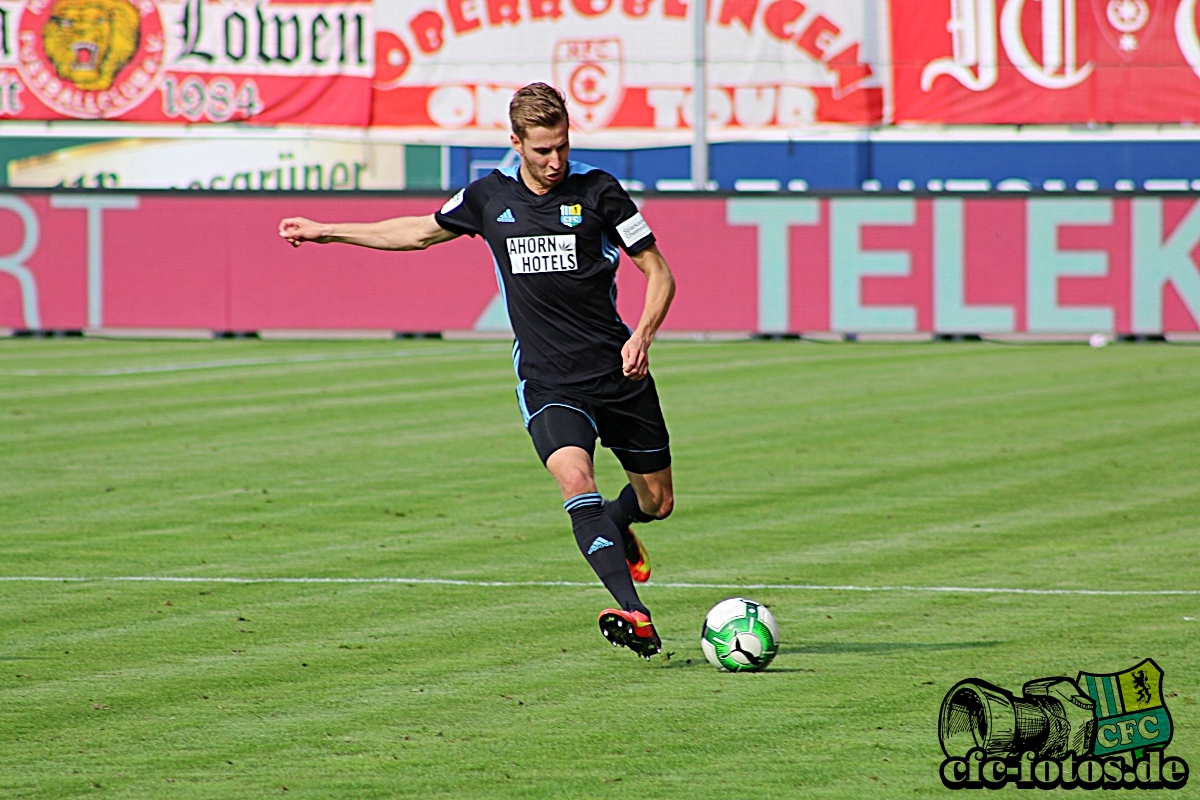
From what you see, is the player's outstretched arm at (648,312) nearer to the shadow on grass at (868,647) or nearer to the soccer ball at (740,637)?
the soccer ball at (740,637)

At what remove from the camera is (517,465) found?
48.5ft

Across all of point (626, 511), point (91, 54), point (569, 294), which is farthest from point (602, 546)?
point (91, 54)

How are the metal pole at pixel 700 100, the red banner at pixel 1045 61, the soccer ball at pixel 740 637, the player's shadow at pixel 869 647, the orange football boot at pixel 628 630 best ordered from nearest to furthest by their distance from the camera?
the orange football boot at pixel 628 630
the soccer ball at pixel 740 637
the player's shadow at pixel 869 647
the metal pole at pixel 700 100
the red banner at pixel 1045 61

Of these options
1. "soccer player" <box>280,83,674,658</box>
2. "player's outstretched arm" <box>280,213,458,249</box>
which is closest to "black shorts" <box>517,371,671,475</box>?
"soccer player" <box>280,83,674,658</box>

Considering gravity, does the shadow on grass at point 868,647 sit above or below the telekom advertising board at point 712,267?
below

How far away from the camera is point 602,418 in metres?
8.34

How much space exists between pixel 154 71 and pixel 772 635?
87.0ft

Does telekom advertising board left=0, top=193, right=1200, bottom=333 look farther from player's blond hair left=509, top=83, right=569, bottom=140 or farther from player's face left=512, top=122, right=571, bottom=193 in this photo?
player's blond hair left=509, top=83, right=569, bottom=140

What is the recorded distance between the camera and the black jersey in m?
8.16

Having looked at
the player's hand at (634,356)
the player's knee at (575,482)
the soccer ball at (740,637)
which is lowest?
the soccer ball at (740,637)

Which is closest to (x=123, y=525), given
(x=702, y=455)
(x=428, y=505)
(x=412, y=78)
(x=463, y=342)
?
(x=428, y=505)

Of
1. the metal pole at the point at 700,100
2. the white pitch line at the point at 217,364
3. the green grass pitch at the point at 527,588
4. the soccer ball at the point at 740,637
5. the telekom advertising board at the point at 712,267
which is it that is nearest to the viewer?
the green grass pitch at the point at 527,588

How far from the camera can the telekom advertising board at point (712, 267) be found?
25.6m

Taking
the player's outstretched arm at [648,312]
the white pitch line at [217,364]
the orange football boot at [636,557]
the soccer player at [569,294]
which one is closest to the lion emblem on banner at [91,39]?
the white pitch line at [217,364]
